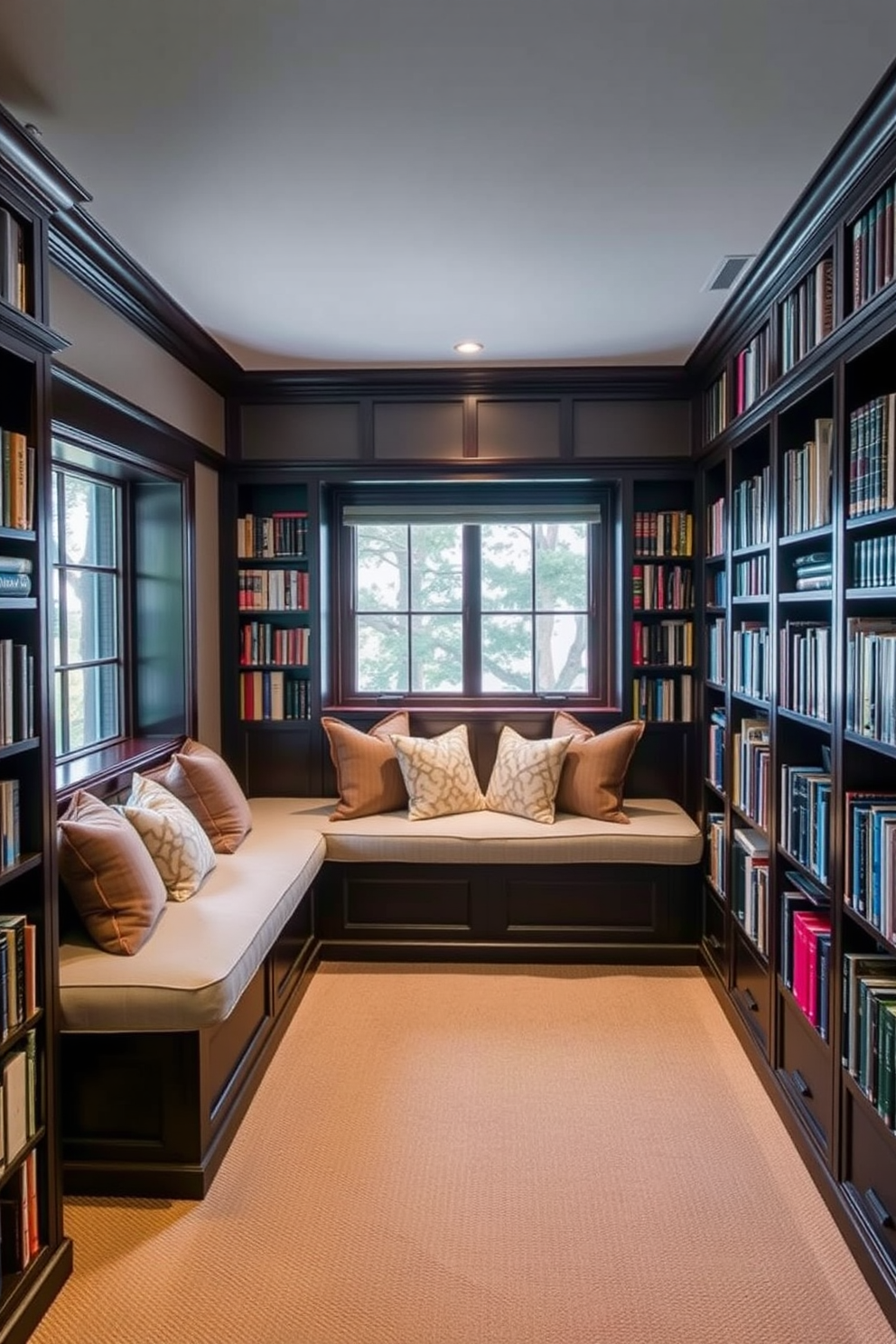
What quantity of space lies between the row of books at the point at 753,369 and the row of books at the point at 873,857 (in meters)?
1.51

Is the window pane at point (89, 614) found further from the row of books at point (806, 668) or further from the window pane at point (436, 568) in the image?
the row of books at point (806, 668)

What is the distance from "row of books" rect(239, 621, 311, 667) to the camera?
161 inches

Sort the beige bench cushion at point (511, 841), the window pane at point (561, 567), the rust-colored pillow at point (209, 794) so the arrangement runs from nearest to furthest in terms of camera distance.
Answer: the rust-colored pillow at point (209, 794) → the beige bench cushion at point (511, 841) → the window pane at point (561, 567)

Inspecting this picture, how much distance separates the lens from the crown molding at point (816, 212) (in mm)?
1830

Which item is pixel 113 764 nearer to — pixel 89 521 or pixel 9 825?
pixel 89 521

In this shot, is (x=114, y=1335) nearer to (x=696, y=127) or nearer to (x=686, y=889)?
(x=686, y=889)

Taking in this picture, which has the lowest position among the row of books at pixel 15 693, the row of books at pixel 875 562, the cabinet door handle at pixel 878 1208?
the cabinet door handle at pixel 878 1208

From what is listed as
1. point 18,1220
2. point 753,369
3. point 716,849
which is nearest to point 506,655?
point 716,849

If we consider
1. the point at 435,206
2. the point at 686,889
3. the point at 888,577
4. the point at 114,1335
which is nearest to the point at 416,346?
the point at 435,206

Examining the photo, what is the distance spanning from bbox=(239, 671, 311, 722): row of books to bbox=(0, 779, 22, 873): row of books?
88.9 inches

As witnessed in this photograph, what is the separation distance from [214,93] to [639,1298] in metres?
2.89

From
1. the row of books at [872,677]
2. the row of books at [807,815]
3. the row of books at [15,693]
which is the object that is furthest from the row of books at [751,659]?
the row of books at [15,693]

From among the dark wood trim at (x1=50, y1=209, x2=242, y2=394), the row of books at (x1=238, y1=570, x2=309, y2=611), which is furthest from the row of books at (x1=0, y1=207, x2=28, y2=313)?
the row of books at (x1=238, y1=570, x2=309, y2=611)

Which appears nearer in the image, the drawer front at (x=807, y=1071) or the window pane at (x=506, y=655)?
the drawer front at (x=807, y=1071)
